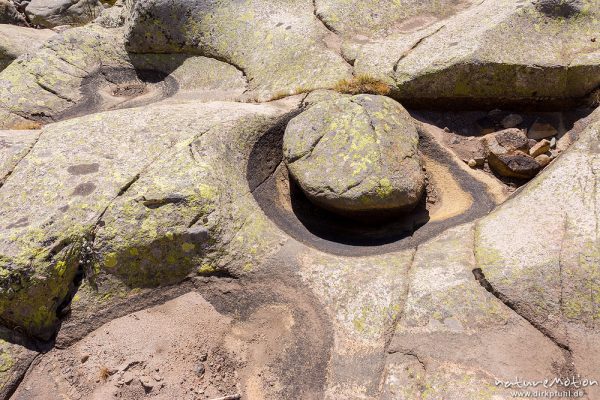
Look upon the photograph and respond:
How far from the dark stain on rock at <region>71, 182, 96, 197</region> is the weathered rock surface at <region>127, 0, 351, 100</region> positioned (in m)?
4.32

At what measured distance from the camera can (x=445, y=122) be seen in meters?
9.09

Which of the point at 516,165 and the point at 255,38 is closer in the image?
the point at 516,165

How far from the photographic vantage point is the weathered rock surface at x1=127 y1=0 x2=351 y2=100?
9945 millimetres

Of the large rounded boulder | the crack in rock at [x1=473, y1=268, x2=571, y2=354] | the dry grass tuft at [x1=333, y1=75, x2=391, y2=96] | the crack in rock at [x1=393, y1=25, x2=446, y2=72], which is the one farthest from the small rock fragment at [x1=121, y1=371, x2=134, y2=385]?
the crack in rock at [x1=393, y1=25, x2=446, y2=72]

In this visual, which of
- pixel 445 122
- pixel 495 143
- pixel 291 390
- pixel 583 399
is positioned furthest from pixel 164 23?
pixel 583 399

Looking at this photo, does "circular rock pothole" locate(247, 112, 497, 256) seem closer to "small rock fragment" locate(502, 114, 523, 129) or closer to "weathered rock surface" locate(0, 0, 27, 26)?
"small rock fragment" locate(502, 114, 523, 129)

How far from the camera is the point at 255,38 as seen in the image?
11609 millimetres

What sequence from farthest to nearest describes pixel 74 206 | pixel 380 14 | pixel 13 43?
1. pixel 13 43
2. pixel 380 14
3. pixel 74 206

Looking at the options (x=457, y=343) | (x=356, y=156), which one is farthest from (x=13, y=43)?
(x=457, y=343)

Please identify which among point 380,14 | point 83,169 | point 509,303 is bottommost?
point 509,303

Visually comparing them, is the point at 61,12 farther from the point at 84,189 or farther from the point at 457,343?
the point at 457,343

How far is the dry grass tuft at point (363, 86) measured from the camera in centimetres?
897

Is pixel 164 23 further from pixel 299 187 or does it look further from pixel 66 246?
pixel 66 246

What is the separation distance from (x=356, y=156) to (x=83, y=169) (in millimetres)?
4012
